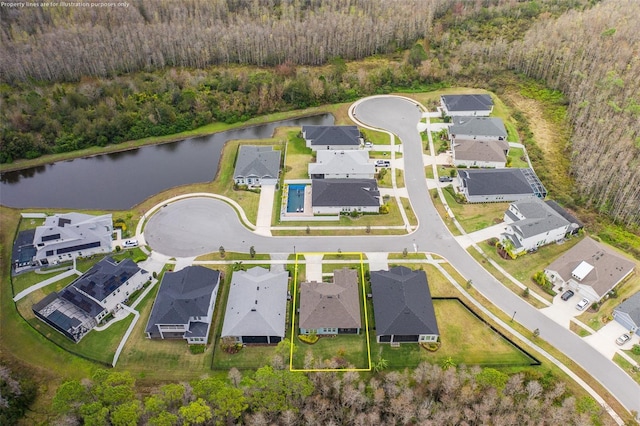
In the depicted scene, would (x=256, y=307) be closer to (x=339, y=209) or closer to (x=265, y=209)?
(x=265, y=209)

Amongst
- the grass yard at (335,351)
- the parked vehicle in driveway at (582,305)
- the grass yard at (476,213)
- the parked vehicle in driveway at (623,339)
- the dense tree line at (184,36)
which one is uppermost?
the dense tree line at (184,36)

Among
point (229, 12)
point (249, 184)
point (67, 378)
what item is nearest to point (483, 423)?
point (67, 378)

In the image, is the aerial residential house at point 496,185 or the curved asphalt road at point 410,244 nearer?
the curved asphalt road at point 410,244

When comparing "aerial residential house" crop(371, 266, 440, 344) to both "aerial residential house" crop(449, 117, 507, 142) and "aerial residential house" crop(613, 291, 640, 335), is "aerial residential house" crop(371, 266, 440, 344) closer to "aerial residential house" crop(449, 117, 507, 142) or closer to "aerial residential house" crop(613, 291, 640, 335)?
"aerial residential house" crop(613, 291, 640, 335)

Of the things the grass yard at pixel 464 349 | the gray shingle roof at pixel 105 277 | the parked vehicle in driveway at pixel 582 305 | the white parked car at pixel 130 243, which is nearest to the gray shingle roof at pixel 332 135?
the white parked car at pixel 130 243

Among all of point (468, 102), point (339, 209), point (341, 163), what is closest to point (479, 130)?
point (468, 102)

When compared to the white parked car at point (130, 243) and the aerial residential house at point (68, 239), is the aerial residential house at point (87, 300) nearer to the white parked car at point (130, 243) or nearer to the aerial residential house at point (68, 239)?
the aerial residential house at point (68, 239)

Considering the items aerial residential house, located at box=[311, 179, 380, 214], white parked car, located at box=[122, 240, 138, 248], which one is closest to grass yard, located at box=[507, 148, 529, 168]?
aerial residential house, located at box=[311, 179, 380, 214]
